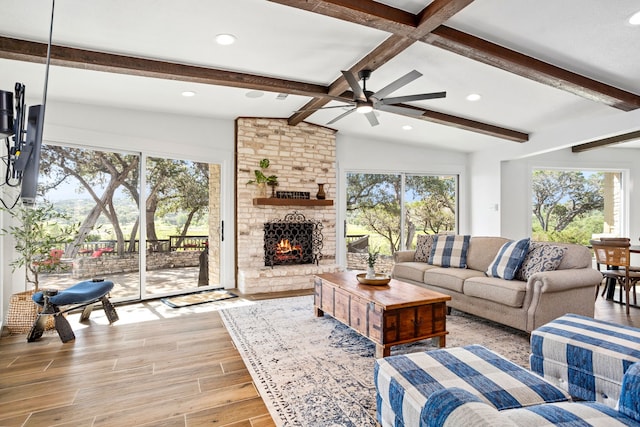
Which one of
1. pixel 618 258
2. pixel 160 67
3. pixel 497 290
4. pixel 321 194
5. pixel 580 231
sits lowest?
pixel 497 290

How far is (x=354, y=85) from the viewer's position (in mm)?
3234

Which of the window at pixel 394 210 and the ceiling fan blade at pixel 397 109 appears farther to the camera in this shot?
the window at pixel 394 210

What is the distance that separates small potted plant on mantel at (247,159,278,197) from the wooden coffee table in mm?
2631

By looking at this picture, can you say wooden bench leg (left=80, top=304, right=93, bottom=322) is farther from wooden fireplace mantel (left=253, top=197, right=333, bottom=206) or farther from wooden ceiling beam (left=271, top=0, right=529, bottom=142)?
wooden ceiling beam (left=271, top=0, right=529, bottom=142)

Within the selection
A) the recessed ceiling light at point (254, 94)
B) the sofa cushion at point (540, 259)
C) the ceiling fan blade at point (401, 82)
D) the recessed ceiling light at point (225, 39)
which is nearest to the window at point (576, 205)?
the sofa cushion at point (540, 259)

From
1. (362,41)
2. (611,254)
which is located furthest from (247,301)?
(611,254)

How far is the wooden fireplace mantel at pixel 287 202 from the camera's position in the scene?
5.49m

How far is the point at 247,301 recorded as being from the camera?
474 centimetres

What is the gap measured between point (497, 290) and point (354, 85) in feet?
7.66

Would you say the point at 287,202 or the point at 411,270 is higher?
the point at 287,202

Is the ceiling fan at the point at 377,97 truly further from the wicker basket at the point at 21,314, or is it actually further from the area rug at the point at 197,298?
the wicker basket at the point at 21,314

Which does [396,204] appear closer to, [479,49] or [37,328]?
[479,49]

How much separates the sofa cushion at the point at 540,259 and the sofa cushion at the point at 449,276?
1.52ft

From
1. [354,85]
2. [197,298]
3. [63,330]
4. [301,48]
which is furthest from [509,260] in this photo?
[63,330]
